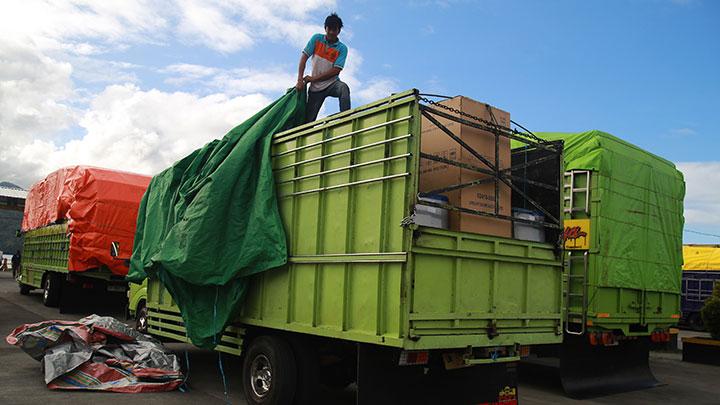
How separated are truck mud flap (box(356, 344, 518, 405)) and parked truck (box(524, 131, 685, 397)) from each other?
2.81m

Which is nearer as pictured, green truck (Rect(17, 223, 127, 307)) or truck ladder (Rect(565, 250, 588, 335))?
truck ladder (Rect(565, 250, 588, 335))

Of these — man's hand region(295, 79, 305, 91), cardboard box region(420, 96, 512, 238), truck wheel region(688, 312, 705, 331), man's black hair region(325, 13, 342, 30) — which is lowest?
truck wheel region(688, 312, 705, 331)

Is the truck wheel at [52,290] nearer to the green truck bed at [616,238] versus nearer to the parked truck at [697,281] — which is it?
the green truck bed at [616,238]

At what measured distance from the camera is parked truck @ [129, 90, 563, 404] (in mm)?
4898

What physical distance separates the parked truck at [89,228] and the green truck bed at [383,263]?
338 inches

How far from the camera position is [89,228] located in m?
13.8

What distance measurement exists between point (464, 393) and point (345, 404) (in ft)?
5.44

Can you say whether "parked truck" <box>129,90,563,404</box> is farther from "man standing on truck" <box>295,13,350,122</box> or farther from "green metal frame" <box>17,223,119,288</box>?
"green metal frame" <box>17,223,119,288</box>

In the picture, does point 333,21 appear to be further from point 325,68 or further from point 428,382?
point 428,382

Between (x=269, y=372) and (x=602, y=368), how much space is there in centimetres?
549

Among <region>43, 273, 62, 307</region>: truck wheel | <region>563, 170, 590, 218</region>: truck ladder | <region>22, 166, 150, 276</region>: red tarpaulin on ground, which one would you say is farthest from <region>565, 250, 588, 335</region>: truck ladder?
<region>43, 273, 62, 307</region>: truck wheel

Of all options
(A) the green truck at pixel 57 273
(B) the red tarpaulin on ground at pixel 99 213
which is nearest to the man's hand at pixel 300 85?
(B) the red tarpaulin on ground at pixel 99 213

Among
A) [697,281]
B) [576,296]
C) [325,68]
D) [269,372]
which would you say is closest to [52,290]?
[325,68]

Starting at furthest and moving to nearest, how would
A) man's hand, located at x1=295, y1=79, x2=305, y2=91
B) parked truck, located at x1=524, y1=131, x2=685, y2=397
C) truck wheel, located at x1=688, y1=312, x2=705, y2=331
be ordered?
truck wheel, located at x1=688, y1=312, x2=705, y2=331 < parked truck, located at x1=524, y1=131, x2=685, y2=397 < man's hand, located at x1=295, y1=79, x2=305, y2=91
